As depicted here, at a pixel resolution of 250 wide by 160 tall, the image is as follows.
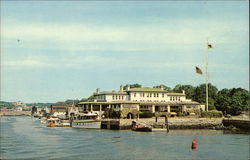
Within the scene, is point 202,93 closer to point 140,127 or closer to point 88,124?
point 88,124

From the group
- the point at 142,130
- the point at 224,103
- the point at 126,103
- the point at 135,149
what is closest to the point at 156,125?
the point at 142,130

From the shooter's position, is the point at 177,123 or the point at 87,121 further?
the point at 177,123

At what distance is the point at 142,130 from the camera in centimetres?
8050

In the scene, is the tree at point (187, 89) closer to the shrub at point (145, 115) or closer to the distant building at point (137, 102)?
the distant building at point (137, 102)

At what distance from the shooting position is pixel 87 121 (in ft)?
296

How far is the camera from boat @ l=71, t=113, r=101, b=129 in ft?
293

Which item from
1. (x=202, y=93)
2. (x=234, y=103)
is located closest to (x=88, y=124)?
(x=234, y=103)

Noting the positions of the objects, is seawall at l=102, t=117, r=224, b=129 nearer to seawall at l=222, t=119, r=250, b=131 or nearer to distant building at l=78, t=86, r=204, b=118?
seawall at l=222, t=119, r=250, b=131

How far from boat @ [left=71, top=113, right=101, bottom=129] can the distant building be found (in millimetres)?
7050

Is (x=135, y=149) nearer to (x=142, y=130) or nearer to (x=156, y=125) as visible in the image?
(x=142, y=130)

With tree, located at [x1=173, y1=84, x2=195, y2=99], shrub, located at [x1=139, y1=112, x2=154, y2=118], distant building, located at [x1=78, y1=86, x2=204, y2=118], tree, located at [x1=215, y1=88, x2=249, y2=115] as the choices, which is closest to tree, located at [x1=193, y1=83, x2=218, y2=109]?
tree, located at [x1=173, y1=84, x2=195, y2=99]

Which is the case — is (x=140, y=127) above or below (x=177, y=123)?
below

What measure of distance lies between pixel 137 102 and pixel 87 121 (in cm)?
1886

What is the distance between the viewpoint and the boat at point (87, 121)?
3511 inches
